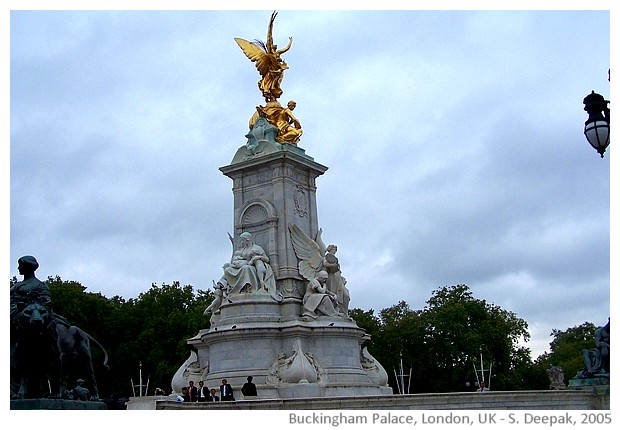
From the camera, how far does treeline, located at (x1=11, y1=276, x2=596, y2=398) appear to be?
168ft

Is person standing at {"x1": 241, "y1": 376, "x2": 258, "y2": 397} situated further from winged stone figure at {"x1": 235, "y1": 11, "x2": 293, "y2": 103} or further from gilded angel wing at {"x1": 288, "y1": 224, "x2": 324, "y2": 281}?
winged stone figure at {"x1": 235, "y1": 11, "x2": 293, "y2": 103}

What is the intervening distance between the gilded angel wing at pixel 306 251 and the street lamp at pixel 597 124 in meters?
18.0

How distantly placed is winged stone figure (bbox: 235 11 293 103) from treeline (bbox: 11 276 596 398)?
22946 mm

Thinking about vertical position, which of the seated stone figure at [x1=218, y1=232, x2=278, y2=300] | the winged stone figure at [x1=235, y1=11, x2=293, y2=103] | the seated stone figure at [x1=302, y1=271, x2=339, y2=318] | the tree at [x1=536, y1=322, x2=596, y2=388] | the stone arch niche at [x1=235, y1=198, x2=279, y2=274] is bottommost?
the tree at [x1=536, y1=322, x2=596, y2=388]

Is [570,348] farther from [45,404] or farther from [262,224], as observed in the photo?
[45,404]

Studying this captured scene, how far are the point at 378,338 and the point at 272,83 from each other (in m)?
29.3

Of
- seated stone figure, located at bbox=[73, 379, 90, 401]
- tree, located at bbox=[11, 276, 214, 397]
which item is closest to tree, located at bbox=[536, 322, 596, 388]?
tree, located at bbox=[11, 276, 214, 397]

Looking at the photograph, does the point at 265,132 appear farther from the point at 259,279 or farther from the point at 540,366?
the point at 540,366

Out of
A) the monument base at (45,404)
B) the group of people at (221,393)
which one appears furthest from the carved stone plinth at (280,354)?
the monument base at (45,404)

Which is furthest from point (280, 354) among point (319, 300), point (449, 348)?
point (449, 348)

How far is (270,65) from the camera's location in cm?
2983

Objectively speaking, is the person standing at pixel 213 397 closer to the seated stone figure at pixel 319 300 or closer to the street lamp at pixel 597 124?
the seated stone figure at pixel 319 300
